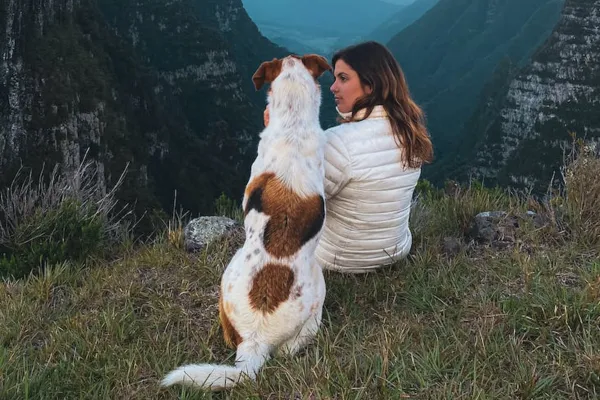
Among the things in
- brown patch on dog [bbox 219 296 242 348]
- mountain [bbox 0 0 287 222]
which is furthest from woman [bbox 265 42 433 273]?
mountain [bbox 0 0 287 222]

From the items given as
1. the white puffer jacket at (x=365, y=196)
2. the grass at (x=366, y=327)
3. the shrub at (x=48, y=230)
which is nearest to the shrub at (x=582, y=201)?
the grass at (x=366, y=327)

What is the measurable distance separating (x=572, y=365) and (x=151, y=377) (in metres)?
1.95

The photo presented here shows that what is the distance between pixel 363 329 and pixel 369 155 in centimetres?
96

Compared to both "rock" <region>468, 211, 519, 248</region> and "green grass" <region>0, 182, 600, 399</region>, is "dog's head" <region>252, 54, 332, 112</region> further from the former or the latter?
"rock" <region>468, 211, 519, 248</region>

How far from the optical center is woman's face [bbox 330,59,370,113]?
11.5 ft

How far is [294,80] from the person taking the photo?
2.96 meters

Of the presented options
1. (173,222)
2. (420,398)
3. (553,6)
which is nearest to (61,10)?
(173,222)

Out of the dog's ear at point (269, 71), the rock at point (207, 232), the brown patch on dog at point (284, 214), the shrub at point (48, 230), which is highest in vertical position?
the dog's ear at point (269, 71)

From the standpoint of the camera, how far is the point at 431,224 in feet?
15.9

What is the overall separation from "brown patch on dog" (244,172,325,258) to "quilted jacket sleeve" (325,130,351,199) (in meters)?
0.42

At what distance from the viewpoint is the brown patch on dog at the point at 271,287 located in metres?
2.71

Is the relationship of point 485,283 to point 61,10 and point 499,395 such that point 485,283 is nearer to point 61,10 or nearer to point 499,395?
point 499,395

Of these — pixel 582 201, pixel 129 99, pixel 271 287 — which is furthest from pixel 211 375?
pixel 129 99

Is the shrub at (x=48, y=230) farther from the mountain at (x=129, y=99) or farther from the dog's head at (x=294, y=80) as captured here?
the mountain at (x=129, y=99)
